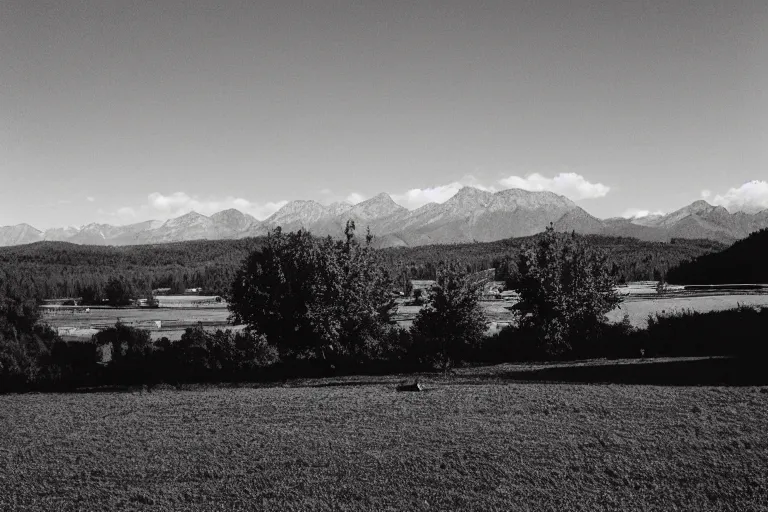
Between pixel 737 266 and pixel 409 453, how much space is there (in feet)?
269

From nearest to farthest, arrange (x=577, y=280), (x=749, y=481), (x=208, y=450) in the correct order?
1. (x=749, y=481)
2. (x=208, y=450)
3. (x=577, y=280)

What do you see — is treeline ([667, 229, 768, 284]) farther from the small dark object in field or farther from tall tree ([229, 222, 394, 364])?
the small dark object in field

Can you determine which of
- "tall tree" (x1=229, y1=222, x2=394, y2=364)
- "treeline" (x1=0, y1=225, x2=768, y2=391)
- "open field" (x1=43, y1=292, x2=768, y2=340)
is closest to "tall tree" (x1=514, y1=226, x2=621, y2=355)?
"treeline" (x1=0, y1=225, x2=768, y2=391)

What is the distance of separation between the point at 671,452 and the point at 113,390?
31607 mm

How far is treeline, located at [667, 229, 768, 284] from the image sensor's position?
76.8 m

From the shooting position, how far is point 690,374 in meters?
28.0

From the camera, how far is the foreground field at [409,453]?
42.7 ft

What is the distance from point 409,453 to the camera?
16.0m

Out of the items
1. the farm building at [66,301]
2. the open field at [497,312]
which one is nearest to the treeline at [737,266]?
the open field at [497,312]

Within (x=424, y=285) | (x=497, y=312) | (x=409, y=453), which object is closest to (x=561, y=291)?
(x=409, y=453)

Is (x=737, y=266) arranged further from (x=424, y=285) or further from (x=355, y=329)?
(x=355, y=329)

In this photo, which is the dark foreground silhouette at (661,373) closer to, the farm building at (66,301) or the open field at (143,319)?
the open field at (143,319)

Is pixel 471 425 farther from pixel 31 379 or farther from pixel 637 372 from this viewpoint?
pixel 31 379

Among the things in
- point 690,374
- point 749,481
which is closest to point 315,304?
point 690,374
